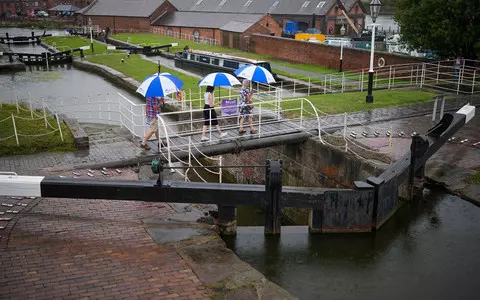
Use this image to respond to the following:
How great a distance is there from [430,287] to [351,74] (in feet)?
72.9

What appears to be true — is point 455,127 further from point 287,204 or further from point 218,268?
point 218,268

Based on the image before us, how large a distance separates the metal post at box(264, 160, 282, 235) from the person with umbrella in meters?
3.60

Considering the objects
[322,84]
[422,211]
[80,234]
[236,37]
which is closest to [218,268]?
[80,234]

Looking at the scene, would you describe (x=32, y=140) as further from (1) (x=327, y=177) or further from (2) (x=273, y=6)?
(2) (x=273, y=6)

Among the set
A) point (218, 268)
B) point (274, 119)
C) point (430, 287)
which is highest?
point (274, 119)

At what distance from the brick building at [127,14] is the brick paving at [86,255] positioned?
189 ft

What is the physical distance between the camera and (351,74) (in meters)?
29.8

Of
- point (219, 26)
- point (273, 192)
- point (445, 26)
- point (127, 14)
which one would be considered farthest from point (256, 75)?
point (127, 14)

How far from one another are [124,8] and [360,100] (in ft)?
180

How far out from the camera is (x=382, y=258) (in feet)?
32.8

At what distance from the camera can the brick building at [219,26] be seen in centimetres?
4569

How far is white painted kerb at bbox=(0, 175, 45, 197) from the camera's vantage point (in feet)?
30.2

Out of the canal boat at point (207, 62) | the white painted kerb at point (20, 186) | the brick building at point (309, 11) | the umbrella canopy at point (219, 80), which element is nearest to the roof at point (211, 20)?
the brick building at point (309, 11)

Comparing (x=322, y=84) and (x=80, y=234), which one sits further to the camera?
(x=322, y=84)
